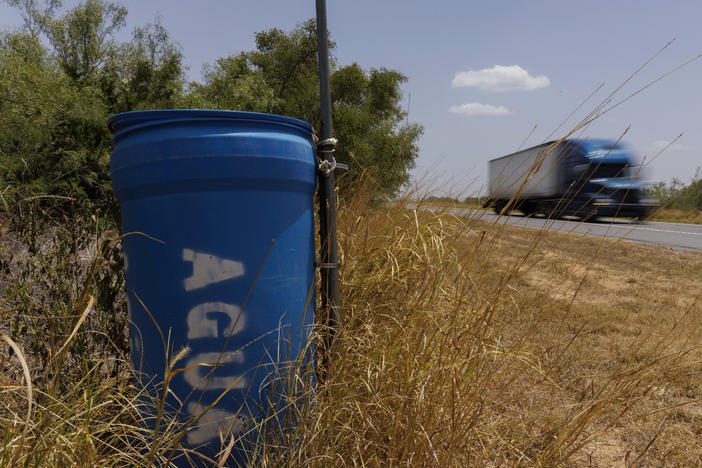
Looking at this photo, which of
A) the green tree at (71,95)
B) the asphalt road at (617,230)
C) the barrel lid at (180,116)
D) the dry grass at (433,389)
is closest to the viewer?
the dry grass at (433,389)

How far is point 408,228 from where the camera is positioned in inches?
107

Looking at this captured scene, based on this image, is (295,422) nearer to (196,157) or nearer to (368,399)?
(368,399)

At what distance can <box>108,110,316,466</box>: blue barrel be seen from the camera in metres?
1.49

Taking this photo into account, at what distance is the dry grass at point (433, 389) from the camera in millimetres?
1375

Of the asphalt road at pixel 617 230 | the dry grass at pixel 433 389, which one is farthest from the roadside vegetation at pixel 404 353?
the asphalt road at pixel 617 230

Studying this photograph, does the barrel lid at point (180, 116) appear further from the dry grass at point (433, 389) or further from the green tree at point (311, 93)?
the green tree at point (311, 93)

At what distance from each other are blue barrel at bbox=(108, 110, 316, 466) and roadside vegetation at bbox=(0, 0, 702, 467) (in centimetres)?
9

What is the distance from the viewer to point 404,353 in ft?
5.98

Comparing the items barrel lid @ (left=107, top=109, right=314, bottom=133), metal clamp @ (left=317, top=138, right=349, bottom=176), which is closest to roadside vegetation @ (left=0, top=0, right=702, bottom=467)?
barrel lid @ (left=107, top=109, right=314, bottom=133)

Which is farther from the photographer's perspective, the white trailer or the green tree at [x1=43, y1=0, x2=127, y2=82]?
the green tree at [x1=43, y1=0, x2=127, y2=82]

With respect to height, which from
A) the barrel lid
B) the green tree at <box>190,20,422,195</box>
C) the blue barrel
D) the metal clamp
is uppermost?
the green tree at <box>190,20,422,195</box>

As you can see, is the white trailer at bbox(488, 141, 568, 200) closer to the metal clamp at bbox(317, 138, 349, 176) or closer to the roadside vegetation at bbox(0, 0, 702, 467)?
the roadside vegetation at bbox(0, 0, 702, 467)

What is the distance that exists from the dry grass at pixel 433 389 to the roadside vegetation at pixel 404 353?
0.01 m

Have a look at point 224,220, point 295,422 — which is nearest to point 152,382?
point 295,422
